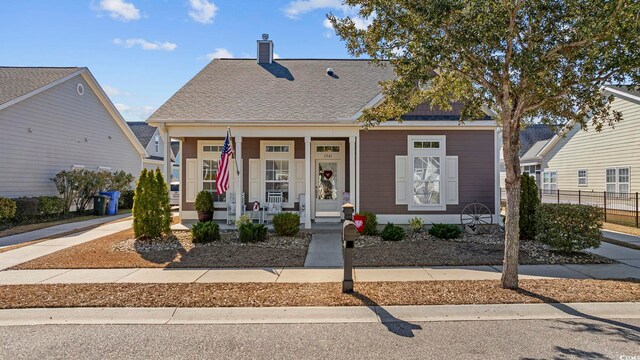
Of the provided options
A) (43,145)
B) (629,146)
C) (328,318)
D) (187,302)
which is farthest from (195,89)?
(629,146)

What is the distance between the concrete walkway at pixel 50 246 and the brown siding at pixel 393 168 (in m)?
8.42

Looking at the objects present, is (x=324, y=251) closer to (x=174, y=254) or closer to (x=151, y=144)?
(x=174, y=254)

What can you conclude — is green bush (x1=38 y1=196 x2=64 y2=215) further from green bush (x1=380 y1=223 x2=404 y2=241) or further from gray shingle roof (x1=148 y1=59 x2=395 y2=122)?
green bush (x1=380 y1=223 x2=404 y2=241)

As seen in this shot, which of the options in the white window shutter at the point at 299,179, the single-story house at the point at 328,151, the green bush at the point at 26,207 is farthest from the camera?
the green bush at the point at 26,207

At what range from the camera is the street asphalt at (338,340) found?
373 centimetres

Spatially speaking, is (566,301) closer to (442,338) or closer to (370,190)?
(442,338)

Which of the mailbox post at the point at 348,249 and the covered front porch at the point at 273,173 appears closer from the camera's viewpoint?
the mailbox post at the point at 348,249

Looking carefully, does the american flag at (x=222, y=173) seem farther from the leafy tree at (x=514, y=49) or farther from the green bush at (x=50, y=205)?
the green bush at (x=50, y=205)

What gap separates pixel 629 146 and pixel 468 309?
1775 centimetres

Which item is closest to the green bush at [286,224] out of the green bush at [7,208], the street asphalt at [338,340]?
the street asphalt at [338,340]

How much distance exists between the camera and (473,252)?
8.40m


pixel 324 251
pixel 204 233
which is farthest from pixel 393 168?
pixel 204 233

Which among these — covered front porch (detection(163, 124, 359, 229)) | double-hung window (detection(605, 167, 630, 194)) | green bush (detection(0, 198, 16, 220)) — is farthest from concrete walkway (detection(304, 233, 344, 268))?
double-hung window (detection(605, 167, 630, 194))

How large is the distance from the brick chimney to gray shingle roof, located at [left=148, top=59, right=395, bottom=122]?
31 centimetres
